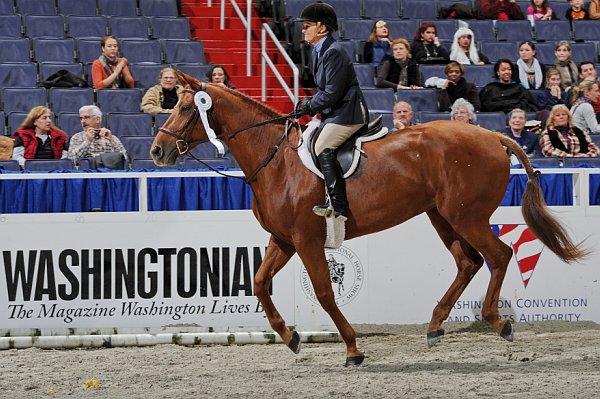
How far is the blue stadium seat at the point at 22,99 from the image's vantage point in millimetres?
12727

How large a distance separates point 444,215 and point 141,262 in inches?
112

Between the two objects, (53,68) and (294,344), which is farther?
(53,68)

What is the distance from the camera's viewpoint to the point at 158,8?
15.3m

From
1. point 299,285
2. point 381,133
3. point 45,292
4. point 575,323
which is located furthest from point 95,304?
point 575,323

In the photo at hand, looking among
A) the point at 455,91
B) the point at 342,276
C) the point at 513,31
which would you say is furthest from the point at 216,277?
the point at 513,31

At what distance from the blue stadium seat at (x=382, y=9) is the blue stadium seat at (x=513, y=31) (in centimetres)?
152

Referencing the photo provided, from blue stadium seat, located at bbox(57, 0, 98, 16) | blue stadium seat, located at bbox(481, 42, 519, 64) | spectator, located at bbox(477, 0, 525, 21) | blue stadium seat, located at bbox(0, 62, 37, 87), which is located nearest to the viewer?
blue stadium seat, located at bbox(0, 62, 37, 87)

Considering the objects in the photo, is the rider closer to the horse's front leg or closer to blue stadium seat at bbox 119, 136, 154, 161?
the horse's front leg

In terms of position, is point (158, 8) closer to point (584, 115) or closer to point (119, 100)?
point (119, 100)

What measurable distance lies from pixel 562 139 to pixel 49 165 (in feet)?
18.1

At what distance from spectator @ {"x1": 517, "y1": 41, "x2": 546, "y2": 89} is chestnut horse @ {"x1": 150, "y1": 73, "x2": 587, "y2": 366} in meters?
5.75

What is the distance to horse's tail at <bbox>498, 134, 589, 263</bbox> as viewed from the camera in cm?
887

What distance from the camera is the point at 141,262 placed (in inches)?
383

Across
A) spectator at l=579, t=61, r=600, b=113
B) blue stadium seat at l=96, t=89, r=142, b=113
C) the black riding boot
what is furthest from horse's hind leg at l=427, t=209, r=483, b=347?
spectator at l=579, t=61, r=600, b=113
